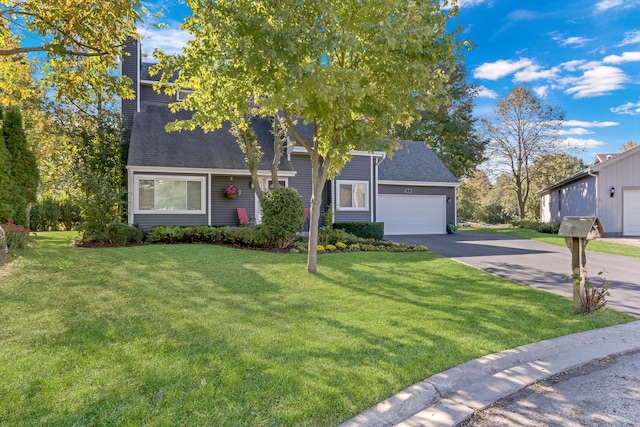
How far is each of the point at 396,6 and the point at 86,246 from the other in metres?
9.93

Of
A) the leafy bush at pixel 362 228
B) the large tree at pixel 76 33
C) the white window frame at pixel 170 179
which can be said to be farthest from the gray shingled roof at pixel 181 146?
the large tree at pixel 76 33

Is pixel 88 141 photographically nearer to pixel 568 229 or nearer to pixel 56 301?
pixel 56 301

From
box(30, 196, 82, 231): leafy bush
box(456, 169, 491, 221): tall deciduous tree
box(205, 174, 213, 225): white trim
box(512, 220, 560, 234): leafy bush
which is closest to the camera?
box(205, 174, 213, 225): white trim

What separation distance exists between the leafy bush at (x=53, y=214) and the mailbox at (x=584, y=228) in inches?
746

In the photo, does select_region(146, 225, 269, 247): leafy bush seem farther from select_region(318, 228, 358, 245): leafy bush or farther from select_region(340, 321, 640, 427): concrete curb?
select_region(340, 321, 640, 427): concrete curb

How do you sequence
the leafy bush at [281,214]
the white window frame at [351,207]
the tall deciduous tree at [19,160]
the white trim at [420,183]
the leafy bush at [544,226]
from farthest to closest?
the leafy bush at [544,226], the white trim at [420,183], the white window frame at [351,207], the leafy bush at [281,214], the tall deciduous tree at [19,160]

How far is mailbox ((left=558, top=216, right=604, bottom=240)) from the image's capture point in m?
4.68

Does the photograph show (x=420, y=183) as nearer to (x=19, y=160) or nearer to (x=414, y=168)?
(x=414, y=168)

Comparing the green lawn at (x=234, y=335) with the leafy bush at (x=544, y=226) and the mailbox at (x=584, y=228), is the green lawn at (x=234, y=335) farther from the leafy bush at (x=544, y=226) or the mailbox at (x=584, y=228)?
the leafy bush at (x=544, y=226)

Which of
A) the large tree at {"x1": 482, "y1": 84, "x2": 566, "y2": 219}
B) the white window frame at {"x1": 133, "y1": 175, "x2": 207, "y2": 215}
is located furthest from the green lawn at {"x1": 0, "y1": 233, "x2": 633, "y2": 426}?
the large tree at {"x1": 482, "y1": 84, "x2": 566, "y2": 219}

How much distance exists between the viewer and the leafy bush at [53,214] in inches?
677

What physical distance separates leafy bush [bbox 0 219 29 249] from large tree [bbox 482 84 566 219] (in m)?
27.5

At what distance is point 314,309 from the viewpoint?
4934 millimetres

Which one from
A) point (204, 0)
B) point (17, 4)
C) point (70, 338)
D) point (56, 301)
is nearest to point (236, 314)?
point (70, 338)
